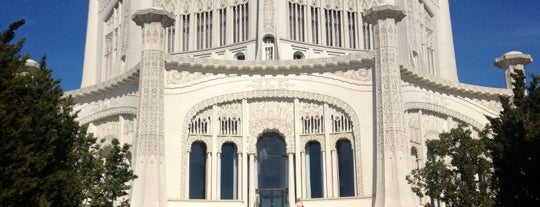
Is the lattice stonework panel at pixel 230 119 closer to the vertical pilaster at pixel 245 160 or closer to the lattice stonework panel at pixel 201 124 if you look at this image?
the vertical pilaster at pixel 245 160

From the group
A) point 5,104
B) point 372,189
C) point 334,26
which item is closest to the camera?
point 5,104

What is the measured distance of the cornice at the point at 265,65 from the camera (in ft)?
94.7

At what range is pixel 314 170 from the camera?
93.4 ft

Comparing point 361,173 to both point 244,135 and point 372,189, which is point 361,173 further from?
point 244,135

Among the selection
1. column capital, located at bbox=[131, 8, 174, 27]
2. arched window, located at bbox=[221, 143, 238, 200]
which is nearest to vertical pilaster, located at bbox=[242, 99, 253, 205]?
arched window, located at bbox=[221, 143, 238, 200]

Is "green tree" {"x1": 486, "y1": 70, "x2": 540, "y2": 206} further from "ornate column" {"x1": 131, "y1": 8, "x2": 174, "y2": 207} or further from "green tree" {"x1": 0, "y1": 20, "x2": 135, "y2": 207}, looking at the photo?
"ornate column" {"x1": 131, "y1": 8, "x2": 174, "y2": 207}

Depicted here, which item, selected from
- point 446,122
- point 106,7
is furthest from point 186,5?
point 446,122

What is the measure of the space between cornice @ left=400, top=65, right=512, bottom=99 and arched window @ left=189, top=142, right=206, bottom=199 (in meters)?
9.16

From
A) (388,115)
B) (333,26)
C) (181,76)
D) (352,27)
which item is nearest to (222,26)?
(333,26)

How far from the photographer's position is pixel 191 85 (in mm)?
28938

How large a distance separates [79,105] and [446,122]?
17.3 metres

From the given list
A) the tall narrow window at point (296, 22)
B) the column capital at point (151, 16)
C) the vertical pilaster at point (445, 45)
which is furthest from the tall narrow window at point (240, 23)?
the vertical pilaster at point (445, 45)

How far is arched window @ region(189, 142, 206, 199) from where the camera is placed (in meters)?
28.1

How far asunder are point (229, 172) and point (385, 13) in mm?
9298
